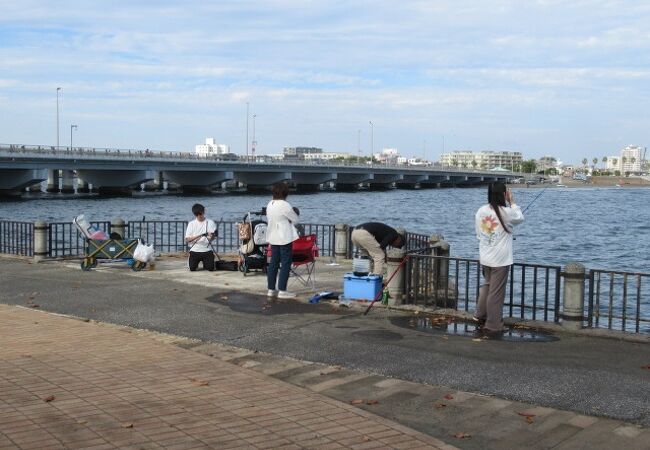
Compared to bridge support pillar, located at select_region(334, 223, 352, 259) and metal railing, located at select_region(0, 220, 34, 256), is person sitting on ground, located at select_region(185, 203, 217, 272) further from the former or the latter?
metal railing, located at select_region(0, 220, 34, 256)

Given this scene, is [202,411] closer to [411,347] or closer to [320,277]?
[411,347]

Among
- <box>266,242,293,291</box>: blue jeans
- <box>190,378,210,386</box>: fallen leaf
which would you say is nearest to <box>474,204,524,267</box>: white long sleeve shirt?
<box>266,242,293,291</box>: blue jeans

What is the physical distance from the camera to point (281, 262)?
1353 centimetres

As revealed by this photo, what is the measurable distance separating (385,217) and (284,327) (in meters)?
57.8

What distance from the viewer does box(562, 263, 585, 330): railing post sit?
10891 mm

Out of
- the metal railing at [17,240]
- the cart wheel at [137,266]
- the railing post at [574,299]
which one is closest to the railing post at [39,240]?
the metal railing at [17,240]

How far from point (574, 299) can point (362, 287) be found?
357 cm

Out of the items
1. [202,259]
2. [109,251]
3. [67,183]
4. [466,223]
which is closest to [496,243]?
[202,259]

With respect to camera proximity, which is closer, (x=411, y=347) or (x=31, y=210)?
(x=411, y=347)

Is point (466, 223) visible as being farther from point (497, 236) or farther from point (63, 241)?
point (497, 236)

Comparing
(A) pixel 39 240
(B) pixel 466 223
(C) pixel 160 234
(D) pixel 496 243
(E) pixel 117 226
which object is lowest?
(B) pixel 466 223

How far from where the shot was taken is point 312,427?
258 inches

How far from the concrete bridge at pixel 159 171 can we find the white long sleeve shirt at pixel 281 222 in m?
62.5

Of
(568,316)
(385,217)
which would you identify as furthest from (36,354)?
(385,217)
